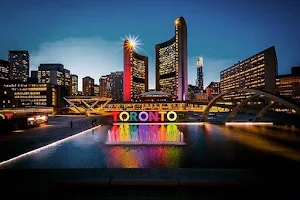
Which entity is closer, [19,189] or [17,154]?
[19,189]

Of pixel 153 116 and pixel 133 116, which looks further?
pixel 133 116

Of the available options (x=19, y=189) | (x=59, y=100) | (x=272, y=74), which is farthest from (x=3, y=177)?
Answer: (x=59, y=100)

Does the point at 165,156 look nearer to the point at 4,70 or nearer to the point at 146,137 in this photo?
the point at 146,137

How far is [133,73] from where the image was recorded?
169m

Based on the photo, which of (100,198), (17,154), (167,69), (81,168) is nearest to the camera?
(100,198)

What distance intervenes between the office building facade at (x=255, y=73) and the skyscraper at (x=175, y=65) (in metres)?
39.5

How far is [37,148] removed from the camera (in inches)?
622

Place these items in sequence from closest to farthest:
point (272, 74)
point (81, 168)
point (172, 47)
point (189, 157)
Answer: point (81, 168) → point (189, 157) → point (272, 74) → point (172, 47)

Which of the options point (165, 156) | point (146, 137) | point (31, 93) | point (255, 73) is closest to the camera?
point (165, 156)

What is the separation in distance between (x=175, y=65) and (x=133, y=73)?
4117 cm

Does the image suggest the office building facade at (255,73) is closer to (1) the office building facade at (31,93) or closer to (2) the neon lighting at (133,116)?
(2) the neon lighting at (133,116)

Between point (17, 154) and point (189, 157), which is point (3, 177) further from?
point (189, 157)

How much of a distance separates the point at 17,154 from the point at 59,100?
173m

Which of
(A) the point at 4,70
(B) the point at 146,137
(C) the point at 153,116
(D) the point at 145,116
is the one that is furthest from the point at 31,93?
(B) the point at 146,137
